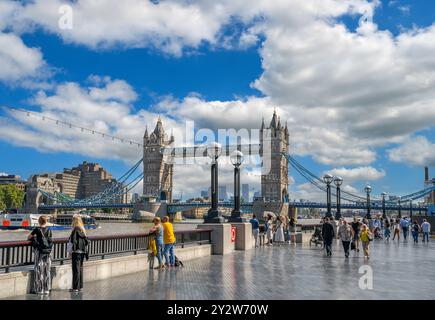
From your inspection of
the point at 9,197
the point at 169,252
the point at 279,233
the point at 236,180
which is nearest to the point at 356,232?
the point at 279,233

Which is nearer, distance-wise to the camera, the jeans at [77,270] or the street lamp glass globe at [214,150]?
the jeans at [77,270]

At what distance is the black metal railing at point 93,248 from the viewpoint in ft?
28.6

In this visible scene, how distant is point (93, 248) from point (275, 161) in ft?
447

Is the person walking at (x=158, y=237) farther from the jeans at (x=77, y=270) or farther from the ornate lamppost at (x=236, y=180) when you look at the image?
the ornate lamppost at (x=236, y=180)

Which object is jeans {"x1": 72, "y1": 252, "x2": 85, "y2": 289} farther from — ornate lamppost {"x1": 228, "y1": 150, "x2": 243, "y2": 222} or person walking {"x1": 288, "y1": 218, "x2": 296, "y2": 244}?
person walking {"x1": 288, "y1": 218, "x2": 296, "y2": 244}

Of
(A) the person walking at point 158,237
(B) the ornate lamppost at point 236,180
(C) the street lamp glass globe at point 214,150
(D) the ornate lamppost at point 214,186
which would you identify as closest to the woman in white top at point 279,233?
(B) the ornate lamppost at point 236,180

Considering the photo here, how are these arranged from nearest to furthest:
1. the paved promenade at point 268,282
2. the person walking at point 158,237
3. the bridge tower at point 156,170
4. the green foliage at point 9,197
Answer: the paved promenade at point 268,282 < the person walking at point 158,237 < the green foliage at point 9,197 < the bridge tower at point 156,170

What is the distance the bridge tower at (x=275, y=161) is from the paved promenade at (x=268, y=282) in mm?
119444

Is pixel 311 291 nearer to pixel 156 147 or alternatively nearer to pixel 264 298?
pixel 264 298

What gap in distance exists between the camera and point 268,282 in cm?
1044

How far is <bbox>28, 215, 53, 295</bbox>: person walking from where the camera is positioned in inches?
338

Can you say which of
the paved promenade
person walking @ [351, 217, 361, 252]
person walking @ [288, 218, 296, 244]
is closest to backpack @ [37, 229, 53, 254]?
the paved promenade

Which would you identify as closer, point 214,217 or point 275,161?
point 214,217

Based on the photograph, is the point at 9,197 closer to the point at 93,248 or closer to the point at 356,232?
the point at 356,232
